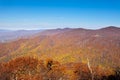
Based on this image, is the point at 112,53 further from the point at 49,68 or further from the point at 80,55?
the point at 49,68

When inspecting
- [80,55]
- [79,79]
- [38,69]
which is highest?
[38,69]

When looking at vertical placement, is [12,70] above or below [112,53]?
above

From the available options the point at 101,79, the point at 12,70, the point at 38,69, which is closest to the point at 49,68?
the point at 38,69

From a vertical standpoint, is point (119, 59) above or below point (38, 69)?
below

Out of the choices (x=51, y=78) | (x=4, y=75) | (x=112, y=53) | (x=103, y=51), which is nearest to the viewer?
(x=4, y=75)

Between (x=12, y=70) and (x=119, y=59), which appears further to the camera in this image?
(x=119, y=59)

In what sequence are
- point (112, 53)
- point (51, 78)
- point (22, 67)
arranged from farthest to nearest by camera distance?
point (112, 53)
point (22, 67)
point (51, 78)

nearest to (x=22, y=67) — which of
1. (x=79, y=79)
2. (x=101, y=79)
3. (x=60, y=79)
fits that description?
(x=60, y=79)

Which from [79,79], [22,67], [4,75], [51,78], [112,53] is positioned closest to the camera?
[4,75]

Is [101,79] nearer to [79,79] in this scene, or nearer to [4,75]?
[79,79]
